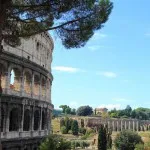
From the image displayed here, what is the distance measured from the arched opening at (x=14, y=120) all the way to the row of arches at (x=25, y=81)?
75.7 inches

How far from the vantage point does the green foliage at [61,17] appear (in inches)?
864

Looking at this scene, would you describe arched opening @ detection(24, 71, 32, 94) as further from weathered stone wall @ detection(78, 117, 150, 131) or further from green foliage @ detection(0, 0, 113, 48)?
weathered stone wall @ detection(78, 117, 150, 131)

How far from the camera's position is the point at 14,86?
130 ft

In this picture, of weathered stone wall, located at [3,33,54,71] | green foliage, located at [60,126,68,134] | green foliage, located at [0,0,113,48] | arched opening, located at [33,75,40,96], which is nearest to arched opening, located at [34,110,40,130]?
arched opening, located at [33,75,40,96]

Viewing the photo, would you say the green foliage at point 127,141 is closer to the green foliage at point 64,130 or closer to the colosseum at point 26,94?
the colosseum at point 26,94

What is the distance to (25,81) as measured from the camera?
139 feet

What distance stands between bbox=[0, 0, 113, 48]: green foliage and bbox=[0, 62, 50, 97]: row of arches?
12565 mm

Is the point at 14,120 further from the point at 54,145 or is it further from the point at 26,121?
the point at 54,145

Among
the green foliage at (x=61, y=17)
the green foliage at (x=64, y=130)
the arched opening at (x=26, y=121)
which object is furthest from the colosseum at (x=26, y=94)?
the green foliage at (x=64, y=130)

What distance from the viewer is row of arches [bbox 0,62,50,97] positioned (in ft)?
120

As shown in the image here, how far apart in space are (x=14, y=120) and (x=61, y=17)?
60.3 ft

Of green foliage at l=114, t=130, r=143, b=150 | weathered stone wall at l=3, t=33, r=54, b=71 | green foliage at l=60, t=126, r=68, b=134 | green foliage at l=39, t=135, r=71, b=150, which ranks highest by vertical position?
weathered stone wall at l=3, t=33, r=54, b=71

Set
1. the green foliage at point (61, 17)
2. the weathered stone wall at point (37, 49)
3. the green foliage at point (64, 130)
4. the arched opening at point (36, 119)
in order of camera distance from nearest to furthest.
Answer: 1. the green foliage at point (61, 17)
2. the weathered stone wall at point (37, 49)
3. the arched opening at point (36, 119)
4. the green foliage at point (64, 130)

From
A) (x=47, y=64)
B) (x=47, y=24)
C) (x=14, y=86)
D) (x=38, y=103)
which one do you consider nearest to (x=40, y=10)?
(x=47, y=24)
